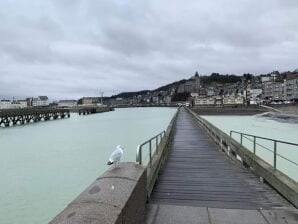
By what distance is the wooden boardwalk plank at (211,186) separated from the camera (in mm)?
6738

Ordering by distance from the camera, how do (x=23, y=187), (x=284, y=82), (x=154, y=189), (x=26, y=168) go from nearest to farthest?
(x=154, y=189), (x=23, y=187), (x=26, y=168), (x=284, y=82)

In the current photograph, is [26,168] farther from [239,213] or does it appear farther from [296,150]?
[296,150]

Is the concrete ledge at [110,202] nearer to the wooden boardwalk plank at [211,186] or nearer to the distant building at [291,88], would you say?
the wooden boardwalk plank at [211,186]

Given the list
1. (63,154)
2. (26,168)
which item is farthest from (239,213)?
(63,154)

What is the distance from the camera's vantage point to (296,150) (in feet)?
75.3

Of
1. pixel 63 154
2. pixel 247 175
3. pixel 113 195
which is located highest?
pixel 113 195

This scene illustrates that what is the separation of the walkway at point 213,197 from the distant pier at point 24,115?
55.8 meters

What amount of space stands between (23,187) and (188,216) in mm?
9715

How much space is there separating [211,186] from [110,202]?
5238mm

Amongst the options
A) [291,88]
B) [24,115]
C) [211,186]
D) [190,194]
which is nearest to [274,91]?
[291,88]

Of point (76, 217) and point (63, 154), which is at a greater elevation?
point (76, 217)

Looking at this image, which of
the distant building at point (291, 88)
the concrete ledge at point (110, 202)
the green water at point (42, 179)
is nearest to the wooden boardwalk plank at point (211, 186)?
the concrete ledge at point (110, 202)

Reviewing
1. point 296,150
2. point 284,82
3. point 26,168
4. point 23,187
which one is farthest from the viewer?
point 284,82

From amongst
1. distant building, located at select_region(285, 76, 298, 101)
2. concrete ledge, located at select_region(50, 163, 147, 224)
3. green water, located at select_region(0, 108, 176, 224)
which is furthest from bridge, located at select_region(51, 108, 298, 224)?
distant building, located at select_region(285, 76, 298, 101)
